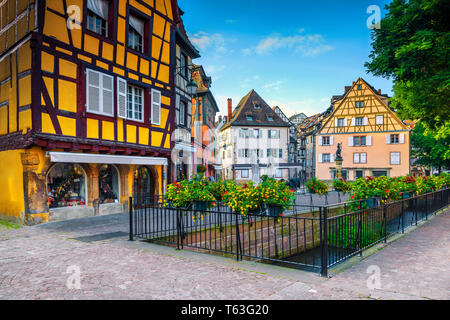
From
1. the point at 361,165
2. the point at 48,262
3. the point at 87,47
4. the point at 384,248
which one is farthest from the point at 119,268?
the point at 361,165

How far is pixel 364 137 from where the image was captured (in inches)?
1628

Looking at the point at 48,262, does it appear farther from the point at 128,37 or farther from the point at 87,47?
the point at 128,37

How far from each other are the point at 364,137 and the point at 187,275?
41959 millimetres

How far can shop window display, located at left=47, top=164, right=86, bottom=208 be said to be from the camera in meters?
11.0

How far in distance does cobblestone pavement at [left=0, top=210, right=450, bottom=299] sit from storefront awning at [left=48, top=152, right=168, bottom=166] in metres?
3.54

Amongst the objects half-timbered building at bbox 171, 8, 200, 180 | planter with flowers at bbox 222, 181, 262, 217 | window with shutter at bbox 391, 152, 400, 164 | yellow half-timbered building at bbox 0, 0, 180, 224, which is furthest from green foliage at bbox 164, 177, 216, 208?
window with shutter at bbox 391, 152, 400, 164

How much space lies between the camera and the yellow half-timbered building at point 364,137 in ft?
130

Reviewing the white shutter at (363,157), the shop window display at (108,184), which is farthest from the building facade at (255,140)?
the shop window display at (108,184)

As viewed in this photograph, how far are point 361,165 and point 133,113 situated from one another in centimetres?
3654

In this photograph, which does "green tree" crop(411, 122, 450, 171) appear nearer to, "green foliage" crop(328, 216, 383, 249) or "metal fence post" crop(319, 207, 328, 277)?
"green foliage" crop(328, 216, 383, 249)

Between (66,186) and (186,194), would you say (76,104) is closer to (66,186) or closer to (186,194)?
(66,186)

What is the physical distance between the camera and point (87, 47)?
11633mm

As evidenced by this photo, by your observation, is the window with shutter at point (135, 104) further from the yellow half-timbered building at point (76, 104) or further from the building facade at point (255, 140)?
the building facade at point (255, 140)
